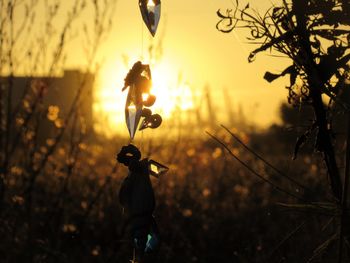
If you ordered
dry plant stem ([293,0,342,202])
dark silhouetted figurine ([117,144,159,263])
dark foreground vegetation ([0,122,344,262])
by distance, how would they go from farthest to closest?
1. dark foreground vegetation ([0,122,344,262])
2. dry plant stem ([293,0,342,202])
3. dark silhouetted figurine ([117,144,159,263])

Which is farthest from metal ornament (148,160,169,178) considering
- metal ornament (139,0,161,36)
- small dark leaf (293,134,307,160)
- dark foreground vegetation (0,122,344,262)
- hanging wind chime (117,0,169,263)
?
dark foreground vegetation (0,122,344,262)

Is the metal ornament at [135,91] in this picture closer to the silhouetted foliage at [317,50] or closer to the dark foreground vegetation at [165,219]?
the silhouetted foliage at [317,50]

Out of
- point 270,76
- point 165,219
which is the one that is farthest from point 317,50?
point 165,219

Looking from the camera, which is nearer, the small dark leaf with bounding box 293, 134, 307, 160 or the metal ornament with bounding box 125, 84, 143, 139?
the metal ornament with bounding box 125, 84, 143, 139

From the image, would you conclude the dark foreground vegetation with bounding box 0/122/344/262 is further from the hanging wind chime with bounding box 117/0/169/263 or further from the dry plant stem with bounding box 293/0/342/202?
the hanging wind chime with bounding box 117/0/169/263

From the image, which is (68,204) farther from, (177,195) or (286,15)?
(286,15)

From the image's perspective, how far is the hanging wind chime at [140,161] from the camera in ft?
5.15

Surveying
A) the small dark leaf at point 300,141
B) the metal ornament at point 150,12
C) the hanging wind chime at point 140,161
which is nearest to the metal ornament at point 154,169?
the hanging wind chime at point 140,161

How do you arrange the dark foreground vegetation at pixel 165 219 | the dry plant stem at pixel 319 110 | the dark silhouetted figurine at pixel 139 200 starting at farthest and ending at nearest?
the dark foreground vegetation at pixel 165 219 → the dry plant stem at pixel 319 110 → the dark silhouetted figurine at pixel 139 200

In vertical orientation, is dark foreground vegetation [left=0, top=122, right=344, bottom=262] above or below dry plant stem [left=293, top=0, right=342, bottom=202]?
below

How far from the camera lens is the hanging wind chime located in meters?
1.57

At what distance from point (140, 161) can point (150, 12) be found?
1.41 ft

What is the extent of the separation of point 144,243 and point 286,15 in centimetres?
96

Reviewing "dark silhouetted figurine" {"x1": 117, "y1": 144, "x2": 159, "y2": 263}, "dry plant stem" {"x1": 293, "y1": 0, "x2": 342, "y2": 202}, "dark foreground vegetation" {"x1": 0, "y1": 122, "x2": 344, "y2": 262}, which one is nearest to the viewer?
"dark silhouetted figurine" {"x1": 117, "y1": 144, "x2": 159, "y2": 263}
